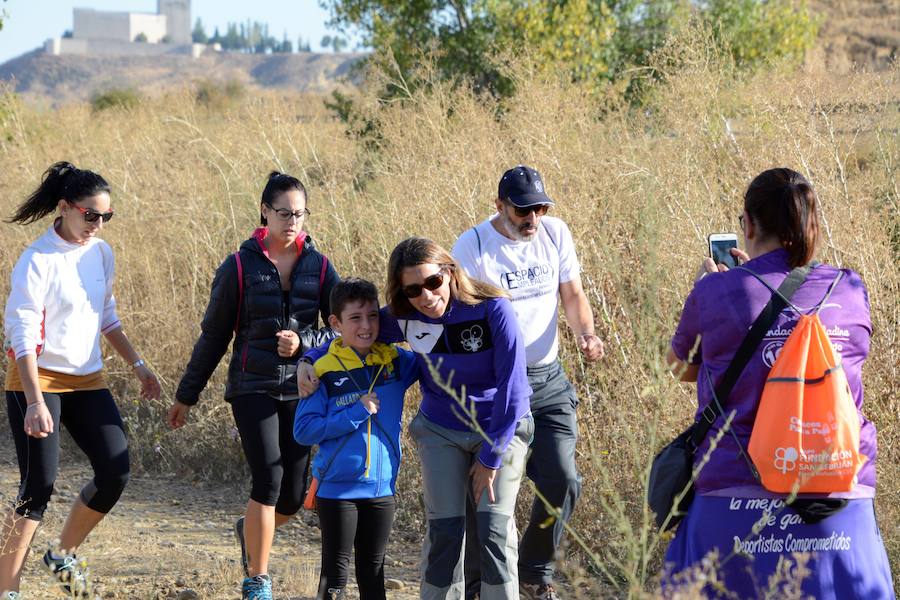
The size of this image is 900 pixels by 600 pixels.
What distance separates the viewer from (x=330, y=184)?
7125 mm

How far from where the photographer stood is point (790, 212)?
2.68 metres

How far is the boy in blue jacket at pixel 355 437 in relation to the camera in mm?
3727

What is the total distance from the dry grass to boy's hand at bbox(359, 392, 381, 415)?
808mm

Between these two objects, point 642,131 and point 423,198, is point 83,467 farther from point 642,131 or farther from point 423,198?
point 642,131

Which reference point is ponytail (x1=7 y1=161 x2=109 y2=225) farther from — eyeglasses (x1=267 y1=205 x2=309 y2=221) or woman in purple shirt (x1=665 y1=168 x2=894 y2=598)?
woman in purple shirt (x1=665 y1=168 x2=894 y2=598)

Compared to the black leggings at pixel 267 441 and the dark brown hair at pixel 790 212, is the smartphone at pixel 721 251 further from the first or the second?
the black leggings at pixel 267 441

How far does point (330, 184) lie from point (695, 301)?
4.67 meters

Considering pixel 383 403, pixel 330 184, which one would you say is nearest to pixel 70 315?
pixel 383 403

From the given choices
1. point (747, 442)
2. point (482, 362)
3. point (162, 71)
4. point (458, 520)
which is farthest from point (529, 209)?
point (162, 71)

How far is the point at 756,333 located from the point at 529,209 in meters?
1.43

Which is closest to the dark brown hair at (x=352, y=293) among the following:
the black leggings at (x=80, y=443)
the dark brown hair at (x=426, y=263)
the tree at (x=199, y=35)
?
the dark brown hair at (x=426, y=263)

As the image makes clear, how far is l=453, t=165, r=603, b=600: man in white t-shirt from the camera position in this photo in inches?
155

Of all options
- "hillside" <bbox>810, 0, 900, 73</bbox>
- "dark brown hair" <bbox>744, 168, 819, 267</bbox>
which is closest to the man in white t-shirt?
"dark brown hair" <bbox>744, 168, 819, 267</bbox>

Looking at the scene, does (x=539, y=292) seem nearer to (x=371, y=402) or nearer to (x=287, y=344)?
(x=371, y=402)
